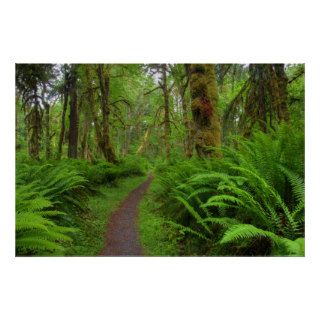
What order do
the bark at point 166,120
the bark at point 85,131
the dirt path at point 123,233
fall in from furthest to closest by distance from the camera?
the bark at point 85,131 → the bark at point 166,120 → the dirt path at point 123,233

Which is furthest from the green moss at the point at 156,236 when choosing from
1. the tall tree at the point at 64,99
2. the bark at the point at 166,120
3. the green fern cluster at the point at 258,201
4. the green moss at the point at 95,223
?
the bark at the point at 166,120

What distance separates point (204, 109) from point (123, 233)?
252 centimetres

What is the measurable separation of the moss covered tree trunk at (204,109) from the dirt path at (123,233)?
1.58 m

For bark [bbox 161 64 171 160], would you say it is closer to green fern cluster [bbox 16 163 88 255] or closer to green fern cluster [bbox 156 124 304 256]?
green fern cluster [bbox 16 163 88 255]

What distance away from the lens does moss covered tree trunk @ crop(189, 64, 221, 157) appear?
5.47 meters

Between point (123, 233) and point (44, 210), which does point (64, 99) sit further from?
point (123, 233)

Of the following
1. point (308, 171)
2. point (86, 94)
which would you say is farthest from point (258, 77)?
point (86, 94)

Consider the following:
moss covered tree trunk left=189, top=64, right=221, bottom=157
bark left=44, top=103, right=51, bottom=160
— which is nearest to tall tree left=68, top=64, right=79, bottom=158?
bark left=44, top=103, right=51, bottom=160

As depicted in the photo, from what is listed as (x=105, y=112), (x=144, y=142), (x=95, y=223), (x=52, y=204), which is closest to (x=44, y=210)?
(x=52, y=204)

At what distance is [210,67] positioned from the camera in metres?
5.57

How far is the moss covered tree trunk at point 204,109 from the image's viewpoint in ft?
Answer: 17.9

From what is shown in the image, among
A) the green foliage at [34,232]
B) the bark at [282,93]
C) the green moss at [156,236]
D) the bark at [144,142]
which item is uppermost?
the bark at [282,93]

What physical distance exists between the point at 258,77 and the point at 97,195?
3.58 metres

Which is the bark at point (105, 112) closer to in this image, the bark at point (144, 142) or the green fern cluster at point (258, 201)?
the bark at point (144, 142)
